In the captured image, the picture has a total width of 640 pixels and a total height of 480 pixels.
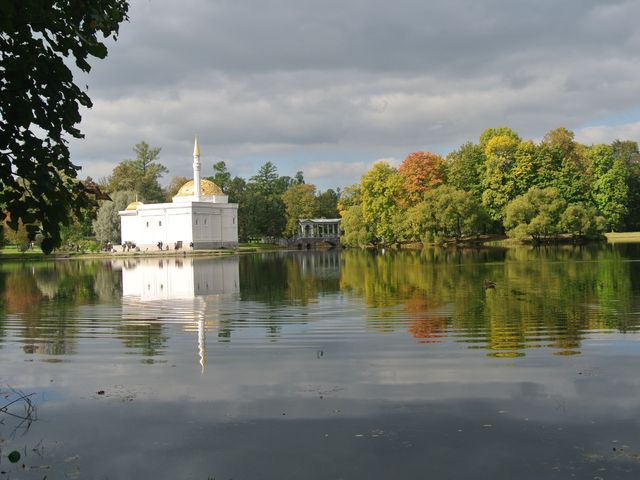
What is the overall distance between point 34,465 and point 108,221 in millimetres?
78063

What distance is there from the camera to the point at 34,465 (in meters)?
5.72

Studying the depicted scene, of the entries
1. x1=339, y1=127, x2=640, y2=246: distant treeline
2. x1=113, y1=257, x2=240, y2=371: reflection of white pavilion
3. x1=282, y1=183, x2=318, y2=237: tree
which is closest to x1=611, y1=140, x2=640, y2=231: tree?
x1=339, y1=127, x2=640, y2=246: distant treeline

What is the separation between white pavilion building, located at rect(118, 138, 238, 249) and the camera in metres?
74.9

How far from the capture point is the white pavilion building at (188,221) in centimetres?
7494

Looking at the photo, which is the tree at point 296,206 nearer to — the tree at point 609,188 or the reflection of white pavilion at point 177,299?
the tree at point 609,188

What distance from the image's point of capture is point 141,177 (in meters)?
98.0

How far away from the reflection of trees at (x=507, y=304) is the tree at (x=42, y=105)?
6.92 meters

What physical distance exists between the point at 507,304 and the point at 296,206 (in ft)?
269

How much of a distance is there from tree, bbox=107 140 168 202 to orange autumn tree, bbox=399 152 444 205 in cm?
4019

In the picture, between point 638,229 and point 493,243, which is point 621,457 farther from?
point 638,229

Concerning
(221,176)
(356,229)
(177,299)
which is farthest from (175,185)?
(177,299)

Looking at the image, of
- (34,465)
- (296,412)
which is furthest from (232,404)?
(34,465)

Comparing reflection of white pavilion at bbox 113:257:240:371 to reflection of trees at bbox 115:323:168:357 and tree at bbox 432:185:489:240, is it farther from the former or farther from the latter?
tree at bbox 432:185:489:240

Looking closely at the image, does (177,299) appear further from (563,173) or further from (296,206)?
(296,206)
